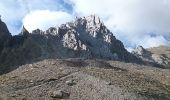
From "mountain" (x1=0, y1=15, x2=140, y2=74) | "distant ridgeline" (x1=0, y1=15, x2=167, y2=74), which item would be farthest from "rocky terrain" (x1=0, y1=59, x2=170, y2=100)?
"mountain" (x1=0, y1=15, x2=140, y2=74)

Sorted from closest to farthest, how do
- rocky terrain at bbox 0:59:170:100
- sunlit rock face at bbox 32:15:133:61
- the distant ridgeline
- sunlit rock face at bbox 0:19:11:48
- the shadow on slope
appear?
rocky terrain at bbox 0:59:170:100 < the shadow on slope < the distant ridgeline < sunlit rock face at bbox 0:19:11:48 < sunlit rock face at bbox 32:15:133:61

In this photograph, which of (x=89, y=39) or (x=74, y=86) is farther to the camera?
(x=89, y=39)

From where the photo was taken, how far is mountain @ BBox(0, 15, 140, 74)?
357 ft

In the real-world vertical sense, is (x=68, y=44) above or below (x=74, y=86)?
above

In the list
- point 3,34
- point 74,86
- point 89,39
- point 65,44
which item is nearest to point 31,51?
point 3,34

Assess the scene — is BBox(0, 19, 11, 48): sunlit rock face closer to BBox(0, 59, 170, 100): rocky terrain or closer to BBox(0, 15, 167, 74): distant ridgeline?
BBox(0, 15, 167, 74): distant ridgeline

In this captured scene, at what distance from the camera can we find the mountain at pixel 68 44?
108688 mm

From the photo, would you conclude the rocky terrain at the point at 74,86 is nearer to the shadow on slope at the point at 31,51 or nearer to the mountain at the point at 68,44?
the shadow on slope at the point at 31,51

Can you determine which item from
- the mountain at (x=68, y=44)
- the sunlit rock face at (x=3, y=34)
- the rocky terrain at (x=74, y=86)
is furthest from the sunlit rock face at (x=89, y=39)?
the rocky terrain at (x=74, y=86)

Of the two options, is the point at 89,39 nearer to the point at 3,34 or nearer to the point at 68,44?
the point at 68,44

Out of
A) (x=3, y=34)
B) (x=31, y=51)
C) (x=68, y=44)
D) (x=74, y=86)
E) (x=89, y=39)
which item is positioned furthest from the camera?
(x=89, y=39)

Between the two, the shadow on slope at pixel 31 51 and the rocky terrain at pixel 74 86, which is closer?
the rocky terrain at pixel 74 86

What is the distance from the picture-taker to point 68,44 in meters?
132

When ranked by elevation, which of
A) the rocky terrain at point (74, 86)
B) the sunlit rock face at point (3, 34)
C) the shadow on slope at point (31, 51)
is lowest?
the rocky terrain at point (74, 86)
